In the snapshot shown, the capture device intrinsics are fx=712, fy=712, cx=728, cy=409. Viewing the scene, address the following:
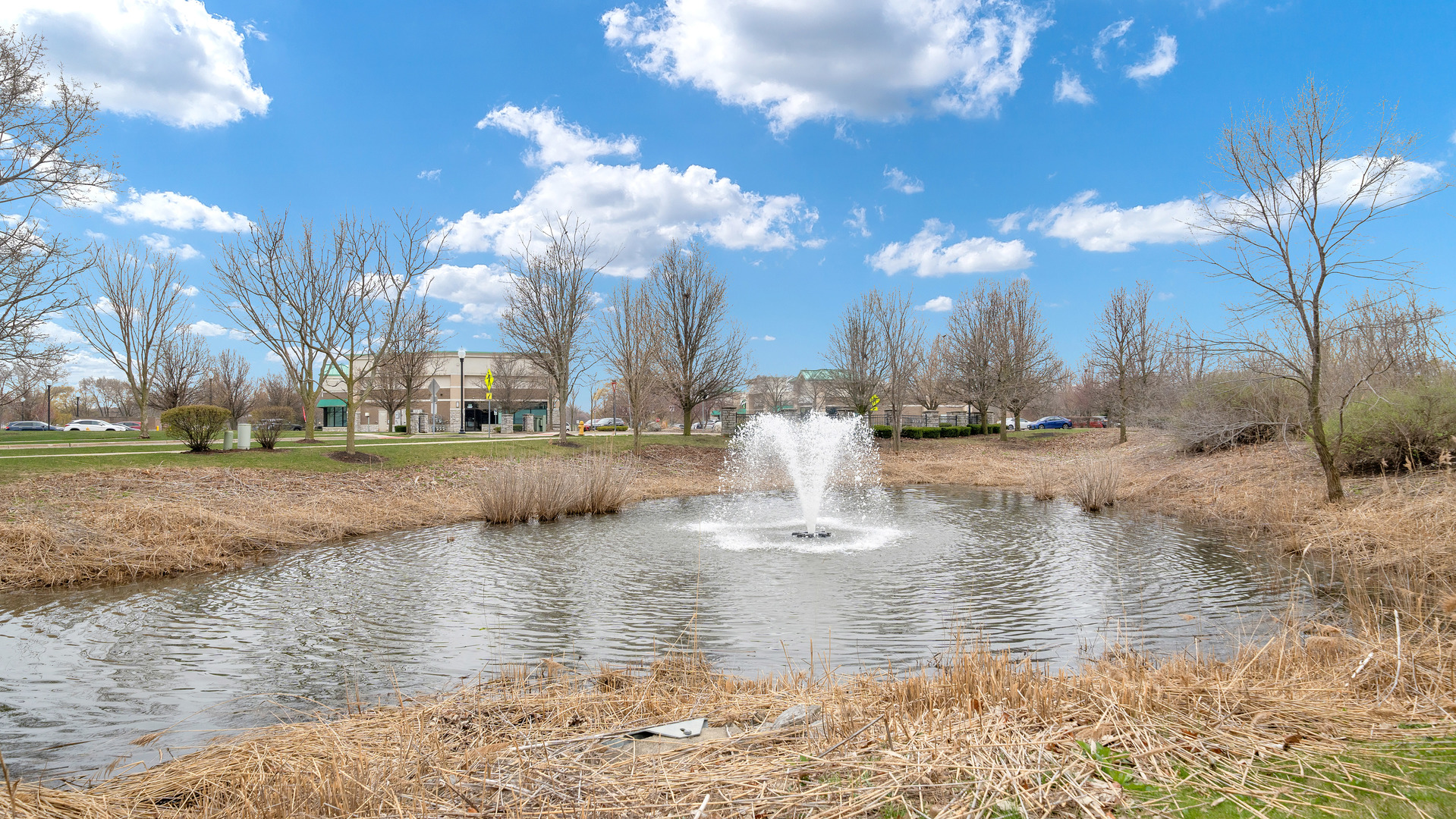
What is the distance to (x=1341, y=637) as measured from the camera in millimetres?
5316

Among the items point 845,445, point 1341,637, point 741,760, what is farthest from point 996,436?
point 741,760

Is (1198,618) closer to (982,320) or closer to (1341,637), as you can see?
(1341,637)

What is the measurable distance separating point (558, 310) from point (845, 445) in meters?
13.1

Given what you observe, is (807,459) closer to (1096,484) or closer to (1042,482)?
(1096,484)

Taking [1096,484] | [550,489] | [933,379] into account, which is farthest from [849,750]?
[933,379]

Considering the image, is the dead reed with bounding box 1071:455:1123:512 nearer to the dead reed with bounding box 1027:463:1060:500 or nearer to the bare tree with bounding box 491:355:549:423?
the dead reed with bounding box 1027:463:1060:500

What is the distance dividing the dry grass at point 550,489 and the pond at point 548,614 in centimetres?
185

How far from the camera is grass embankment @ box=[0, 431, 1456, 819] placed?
2.82 meters

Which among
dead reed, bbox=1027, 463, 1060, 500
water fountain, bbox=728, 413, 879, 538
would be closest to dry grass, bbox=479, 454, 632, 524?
water fountain, bbox=728, 413, 879, 538

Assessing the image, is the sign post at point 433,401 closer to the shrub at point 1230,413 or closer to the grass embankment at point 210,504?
the grass embankment at point 210,504

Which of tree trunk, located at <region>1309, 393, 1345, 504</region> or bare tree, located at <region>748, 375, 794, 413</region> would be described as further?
bare tree, located at <region>748, 375, 794, 413</region>

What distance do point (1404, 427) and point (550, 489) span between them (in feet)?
55.9

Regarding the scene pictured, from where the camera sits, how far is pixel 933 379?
46781mm

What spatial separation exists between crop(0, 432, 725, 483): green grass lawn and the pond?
6.84 m
